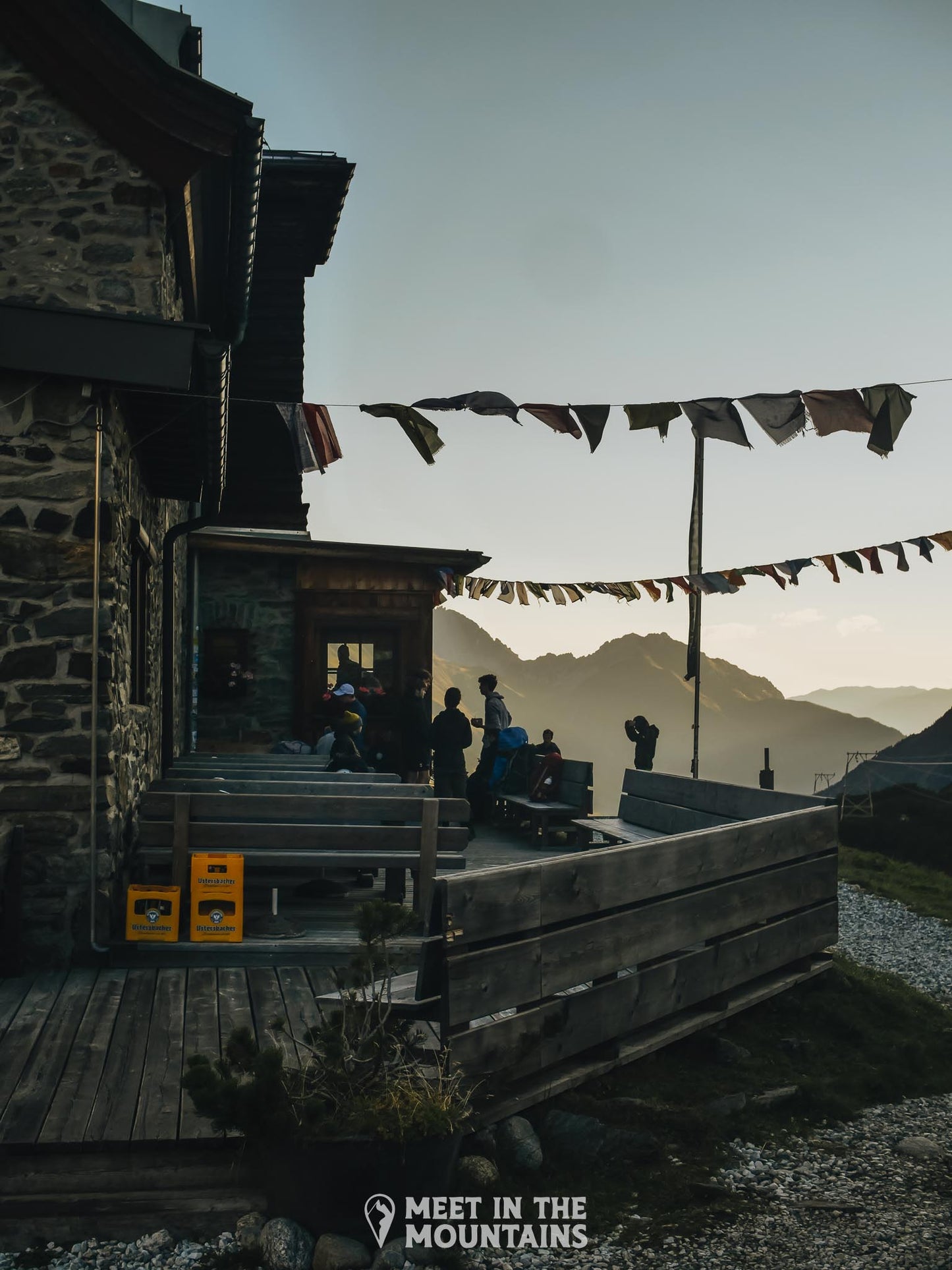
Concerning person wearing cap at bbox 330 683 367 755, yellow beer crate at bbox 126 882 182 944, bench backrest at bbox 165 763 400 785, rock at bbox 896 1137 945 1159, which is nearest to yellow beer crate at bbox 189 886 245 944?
yellow beer crate at bbox 126 882 182 944

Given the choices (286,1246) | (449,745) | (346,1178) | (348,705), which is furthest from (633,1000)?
(348,705)

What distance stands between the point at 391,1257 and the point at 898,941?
27.3 ft

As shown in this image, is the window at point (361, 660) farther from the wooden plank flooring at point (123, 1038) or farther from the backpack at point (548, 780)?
the wooden plank flooring at point (123, 1038)

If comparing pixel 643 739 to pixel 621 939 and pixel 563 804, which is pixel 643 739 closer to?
pixel 563 804

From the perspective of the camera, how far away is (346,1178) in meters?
3.80

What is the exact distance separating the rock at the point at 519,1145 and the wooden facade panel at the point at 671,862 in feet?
2.63

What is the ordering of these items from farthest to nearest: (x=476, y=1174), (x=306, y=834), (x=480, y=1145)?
(x=306, y=834) → (x=480, y=1145) → (x=476, y=1174)

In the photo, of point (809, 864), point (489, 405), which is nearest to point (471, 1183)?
point (809, 864)

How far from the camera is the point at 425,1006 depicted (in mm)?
4422

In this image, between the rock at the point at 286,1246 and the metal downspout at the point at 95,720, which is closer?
the rock at the point at 286,1246

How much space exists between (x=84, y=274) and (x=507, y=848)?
7.44 meters

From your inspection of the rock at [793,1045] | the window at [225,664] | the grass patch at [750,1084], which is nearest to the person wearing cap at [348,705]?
the window at [225,664]

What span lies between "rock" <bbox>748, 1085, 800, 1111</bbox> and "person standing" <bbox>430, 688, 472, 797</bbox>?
7.45 meters

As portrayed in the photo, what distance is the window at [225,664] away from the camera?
14406 millimetres
